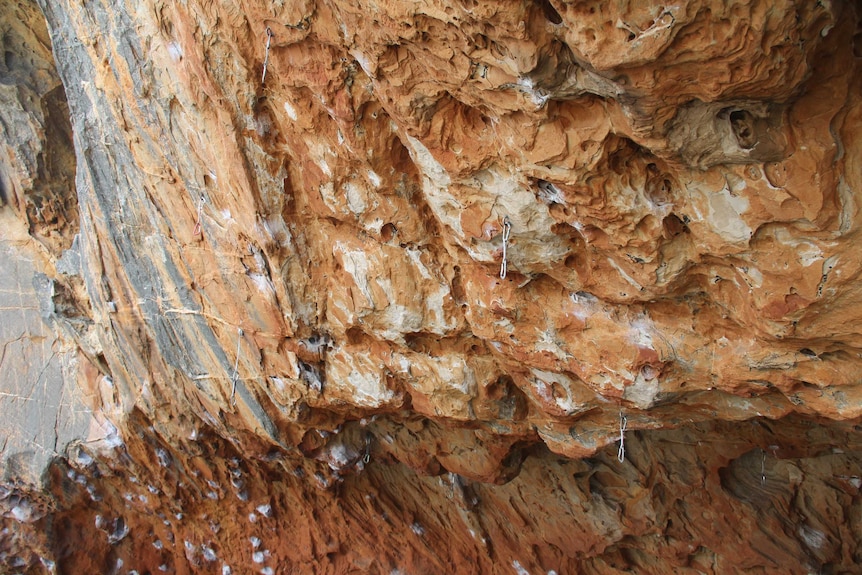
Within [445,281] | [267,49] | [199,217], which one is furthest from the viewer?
[199,217]

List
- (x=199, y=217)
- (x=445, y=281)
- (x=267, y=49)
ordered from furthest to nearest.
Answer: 1. (x=199, y=217)
2. (x=445, y=281)
3. (x=267, y=49)

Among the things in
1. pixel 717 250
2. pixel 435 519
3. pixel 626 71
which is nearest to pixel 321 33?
pixel 626 71

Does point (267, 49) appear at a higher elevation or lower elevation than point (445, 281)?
higher

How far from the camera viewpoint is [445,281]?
3846 millimetres

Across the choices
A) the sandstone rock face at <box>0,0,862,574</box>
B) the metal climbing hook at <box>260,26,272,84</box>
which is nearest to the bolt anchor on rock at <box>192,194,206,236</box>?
the sandstone rock face at <box>0,0,862,574</box>

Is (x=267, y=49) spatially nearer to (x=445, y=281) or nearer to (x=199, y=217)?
(x=199, y=217)

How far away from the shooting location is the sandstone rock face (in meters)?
2.36

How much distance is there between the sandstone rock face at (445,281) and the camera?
236 centimetres

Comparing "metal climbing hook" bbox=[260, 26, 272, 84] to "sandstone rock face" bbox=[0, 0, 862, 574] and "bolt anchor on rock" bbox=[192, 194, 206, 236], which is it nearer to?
"sandstone rock face" bbox=[0, 0, 862, 574]

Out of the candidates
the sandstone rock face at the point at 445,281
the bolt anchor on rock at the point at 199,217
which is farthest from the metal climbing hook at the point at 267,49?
the bolt anchor on rock at the point at 199,217

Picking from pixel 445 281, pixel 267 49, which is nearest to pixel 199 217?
pixel 267 49

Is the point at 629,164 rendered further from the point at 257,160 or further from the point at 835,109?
the point at 257,160

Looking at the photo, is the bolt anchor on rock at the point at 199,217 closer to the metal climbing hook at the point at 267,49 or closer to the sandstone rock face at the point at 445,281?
the sandstone rock face at the point at 445,281

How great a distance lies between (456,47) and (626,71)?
0.69 metres
